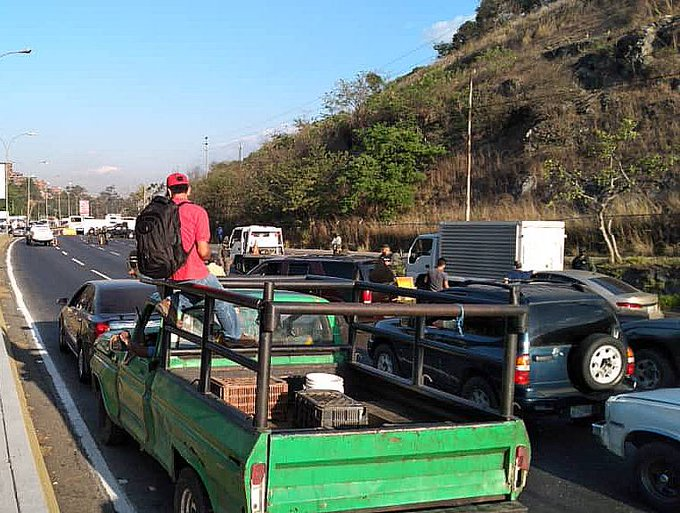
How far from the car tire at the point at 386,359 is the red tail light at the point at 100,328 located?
3.37 m

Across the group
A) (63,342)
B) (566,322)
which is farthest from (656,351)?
(63,342)

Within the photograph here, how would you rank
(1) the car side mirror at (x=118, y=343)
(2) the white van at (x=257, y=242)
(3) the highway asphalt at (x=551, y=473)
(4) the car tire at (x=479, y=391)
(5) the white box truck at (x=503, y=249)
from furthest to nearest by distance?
(2) the white van at (x=257, y=242), (5) the white box truck at (x=503, y=249), (4) the car tire at (x=479, y=391), (1) the car side mirror at (x=118, y=343), (3) the highway asphalt at (x=551, y=473)

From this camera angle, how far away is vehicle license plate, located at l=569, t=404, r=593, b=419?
797 cm

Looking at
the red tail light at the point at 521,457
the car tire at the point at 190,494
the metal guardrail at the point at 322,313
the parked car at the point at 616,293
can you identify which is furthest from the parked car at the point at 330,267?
the red tail light at the point at 521,457

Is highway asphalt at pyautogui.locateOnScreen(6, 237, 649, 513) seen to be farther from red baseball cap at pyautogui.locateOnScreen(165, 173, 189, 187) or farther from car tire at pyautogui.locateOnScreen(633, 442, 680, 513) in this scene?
red baseball cap at pyautogui.locateOnScreen(165, 173, 189, 187)

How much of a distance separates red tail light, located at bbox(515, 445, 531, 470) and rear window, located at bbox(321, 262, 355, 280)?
12470 mm

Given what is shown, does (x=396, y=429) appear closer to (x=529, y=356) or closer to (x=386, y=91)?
(x=529, y=356)

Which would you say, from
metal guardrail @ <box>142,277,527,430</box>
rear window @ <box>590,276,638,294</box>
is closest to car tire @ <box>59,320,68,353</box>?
metal guardrail @ <box>142,277,527,430</box>

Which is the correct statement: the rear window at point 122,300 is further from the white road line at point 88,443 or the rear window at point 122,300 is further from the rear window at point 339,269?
the rear window at point 339,269

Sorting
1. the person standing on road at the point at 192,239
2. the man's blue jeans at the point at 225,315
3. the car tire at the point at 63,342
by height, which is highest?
the person standing on road at the point at 192,239

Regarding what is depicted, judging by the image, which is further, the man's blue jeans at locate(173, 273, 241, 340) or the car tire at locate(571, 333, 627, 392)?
the car tire at locate(571, 333, 627, 392)

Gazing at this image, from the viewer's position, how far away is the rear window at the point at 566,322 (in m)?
8.29

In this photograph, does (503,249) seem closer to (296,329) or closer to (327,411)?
(296,329)

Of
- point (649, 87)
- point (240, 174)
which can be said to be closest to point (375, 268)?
point (649, 87)
